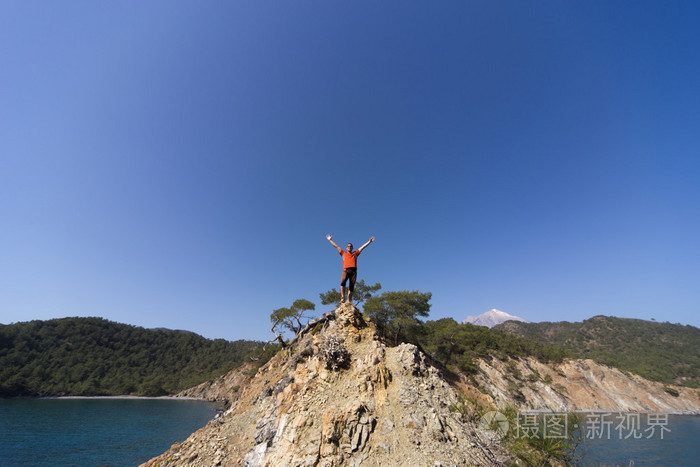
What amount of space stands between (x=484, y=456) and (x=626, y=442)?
48.3m

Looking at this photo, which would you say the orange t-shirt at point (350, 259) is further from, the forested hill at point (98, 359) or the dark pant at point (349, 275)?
the forested hill at point (98, 359)

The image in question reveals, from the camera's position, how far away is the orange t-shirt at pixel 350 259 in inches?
435

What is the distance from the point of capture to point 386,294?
32.7 meters

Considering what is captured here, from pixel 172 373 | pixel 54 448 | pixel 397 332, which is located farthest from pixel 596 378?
pixel 172 373

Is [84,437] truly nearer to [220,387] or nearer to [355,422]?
[355,422]

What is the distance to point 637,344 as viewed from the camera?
98.9 meters

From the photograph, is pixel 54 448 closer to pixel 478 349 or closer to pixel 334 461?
pixel 334 461

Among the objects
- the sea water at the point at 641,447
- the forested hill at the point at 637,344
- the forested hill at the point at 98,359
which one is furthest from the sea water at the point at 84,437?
the forested hill at the point at 637,344

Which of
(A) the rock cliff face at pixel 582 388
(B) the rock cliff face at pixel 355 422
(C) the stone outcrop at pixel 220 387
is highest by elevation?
(B) the rock cliff face at pixel 355 422

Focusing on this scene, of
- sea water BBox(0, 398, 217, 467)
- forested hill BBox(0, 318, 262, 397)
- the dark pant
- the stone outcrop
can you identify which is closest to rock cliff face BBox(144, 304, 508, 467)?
the dark pant

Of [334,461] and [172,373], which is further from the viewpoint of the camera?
[172,373]

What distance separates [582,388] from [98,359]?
520 feet

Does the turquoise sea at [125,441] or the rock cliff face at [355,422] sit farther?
the turquoise sea at [125,441]

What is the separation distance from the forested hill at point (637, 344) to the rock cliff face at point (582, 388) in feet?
13.1
